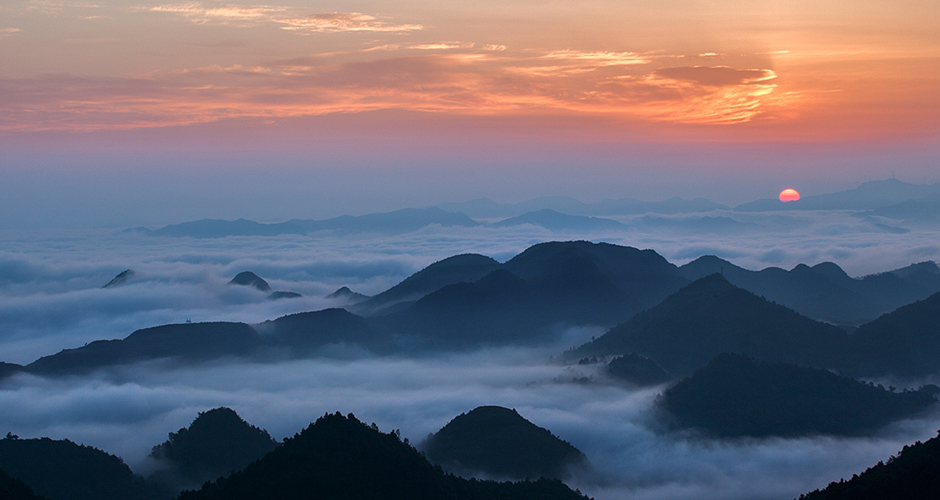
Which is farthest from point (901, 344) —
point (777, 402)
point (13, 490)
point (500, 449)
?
point (13, 490)

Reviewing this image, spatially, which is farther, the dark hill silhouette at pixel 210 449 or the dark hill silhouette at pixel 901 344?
the dark hill silhouette at pixel 901 344

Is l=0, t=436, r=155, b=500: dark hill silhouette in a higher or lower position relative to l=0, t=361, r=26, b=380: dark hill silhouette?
higher

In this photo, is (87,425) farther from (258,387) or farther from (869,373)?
(869,373)

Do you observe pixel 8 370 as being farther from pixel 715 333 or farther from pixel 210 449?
pixel 715 333

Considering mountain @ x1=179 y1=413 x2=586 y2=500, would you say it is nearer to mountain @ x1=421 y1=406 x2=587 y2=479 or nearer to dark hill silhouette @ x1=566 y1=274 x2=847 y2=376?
mountain @ x1=421 y1=406 x2=587 y2=479

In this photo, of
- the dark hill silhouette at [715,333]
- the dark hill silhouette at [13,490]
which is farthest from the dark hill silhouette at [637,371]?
the dark hill silhouette at [13,490]

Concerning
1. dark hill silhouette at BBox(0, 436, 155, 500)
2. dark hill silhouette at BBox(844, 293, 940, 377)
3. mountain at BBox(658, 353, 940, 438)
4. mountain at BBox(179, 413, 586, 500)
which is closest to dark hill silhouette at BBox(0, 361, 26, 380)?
dark hill silhouette at BBox(0, 436, 155, 500)

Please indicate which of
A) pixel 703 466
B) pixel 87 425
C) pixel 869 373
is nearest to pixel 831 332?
pixel 869 373

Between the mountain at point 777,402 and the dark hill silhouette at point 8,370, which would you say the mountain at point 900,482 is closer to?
the mountain at point 777,402
